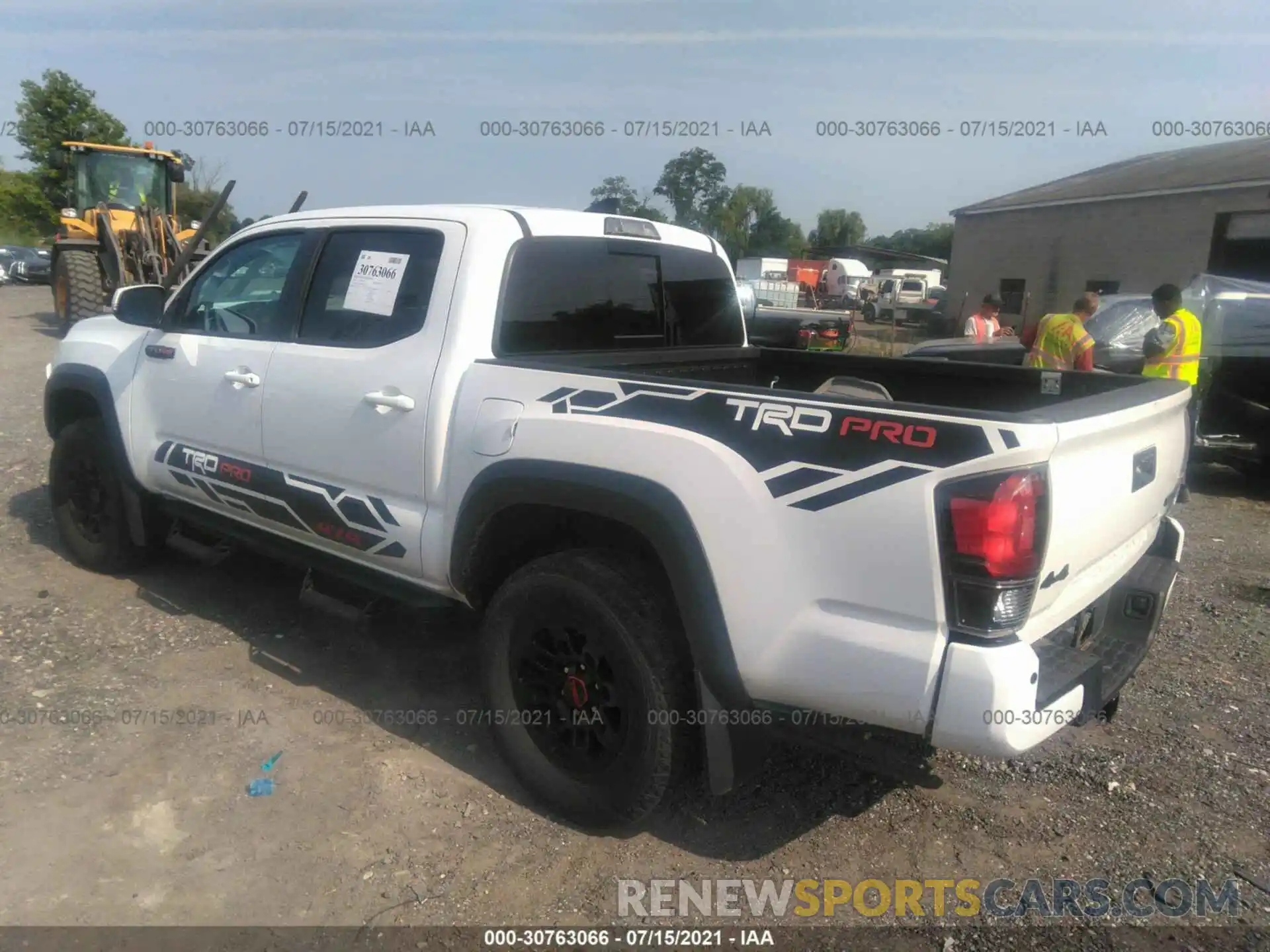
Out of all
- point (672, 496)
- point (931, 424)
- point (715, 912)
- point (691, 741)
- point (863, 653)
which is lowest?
point (715, 912)

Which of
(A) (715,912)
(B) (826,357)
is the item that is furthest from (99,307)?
(A) (715,912)

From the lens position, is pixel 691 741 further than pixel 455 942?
Yes

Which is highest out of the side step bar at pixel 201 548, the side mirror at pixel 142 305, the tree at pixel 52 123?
the tree at pixel 52 123

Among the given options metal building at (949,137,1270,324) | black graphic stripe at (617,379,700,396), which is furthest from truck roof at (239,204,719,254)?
metal building at (949,137,1270,324)

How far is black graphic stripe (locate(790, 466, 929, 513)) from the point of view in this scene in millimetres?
2273

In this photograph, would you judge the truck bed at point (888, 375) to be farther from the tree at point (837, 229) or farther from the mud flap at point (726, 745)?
the tree at point (837, 229)

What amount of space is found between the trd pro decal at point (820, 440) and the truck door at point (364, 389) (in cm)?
106

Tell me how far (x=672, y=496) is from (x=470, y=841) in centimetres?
134

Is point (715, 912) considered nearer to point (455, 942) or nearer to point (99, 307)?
point (455, 942)

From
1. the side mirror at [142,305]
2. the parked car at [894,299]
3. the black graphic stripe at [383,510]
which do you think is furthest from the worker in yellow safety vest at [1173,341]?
the parked car at [894,299]

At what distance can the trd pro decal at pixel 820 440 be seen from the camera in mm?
2250

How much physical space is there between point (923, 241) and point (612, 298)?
7576cm

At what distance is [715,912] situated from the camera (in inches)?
110

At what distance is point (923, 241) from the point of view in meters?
74.1
